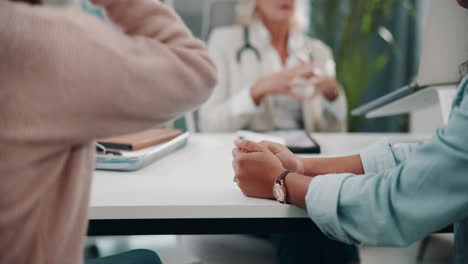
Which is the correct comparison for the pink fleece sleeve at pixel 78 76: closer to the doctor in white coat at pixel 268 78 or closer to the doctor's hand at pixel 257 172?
the doctor's hand at pixel 257 172

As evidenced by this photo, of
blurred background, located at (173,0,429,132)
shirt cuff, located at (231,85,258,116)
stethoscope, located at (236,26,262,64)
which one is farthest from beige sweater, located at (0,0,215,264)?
blurred background, located at (173,0,429,132)

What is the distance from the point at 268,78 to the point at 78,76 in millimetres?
1122

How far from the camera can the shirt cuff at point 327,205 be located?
563 mm

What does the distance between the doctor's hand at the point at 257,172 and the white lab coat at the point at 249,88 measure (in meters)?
0.90

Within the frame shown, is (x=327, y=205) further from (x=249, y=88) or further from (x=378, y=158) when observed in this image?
(x=249, y=88)

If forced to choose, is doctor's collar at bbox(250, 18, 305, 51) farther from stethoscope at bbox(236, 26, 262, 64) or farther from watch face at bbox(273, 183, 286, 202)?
watch face at bbox(273, 183, 286, 202)

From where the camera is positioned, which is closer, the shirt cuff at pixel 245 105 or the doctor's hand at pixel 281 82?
the doctor's hand at pixel 281 82

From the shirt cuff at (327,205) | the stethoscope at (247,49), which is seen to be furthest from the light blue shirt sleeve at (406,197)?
the stethoscope at (247,49)

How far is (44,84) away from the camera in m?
0.40

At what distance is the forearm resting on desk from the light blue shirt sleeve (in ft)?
0.53

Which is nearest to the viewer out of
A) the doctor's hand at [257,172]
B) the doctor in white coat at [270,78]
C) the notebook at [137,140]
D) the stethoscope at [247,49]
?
the doctor's hand at [257,172]

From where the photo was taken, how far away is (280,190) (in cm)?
62

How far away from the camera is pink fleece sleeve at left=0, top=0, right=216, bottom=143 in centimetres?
40

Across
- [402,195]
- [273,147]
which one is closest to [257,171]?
[273,147]
